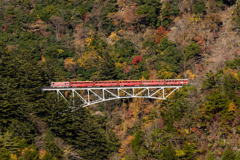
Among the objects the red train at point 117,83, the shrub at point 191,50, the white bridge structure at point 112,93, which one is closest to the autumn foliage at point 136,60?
the white bridge structure at point 112,93

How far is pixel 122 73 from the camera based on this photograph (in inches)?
2768

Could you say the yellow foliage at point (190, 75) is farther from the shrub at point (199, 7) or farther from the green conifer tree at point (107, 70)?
the shrub at point (199, 7)

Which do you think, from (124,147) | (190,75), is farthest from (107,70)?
(124,147)

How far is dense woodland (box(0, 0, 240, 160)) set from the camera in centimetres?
4275

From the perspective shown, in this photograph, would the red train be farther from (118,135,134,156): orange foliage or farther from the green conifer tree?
the green conifer tree

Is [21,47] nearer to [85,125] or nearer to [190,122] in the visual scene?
[85,125]

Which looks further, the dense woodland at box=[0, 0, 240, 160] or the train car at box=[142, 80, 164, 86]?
the train car at box=[142, 80, 164, 86]

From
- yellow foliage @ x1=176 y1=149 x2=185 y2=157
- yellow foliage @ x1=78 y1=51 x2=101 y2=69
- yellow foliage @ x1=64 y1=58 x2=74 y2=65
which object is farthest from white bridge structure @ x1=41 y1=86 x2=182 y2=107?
yellow foliage @ x1=176 y1=149 x2=185 y2=157

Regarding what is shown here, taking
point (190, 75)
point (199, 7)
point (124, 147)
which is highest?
point (199, 7)

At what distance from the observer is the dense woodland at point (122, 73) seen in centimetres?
4275

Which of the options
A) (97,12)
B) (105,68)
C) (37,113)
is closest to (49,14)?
(97,12)

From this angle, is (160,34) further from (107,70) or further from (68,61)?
(68,61)

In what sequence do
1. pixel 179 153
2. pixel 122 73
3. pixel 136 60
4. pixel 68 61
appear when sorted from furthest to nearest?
pixel 68 61
pixel 136 60
pixel 122 73
pixel 179 153

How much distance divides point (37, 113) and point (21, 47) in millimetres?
31737
